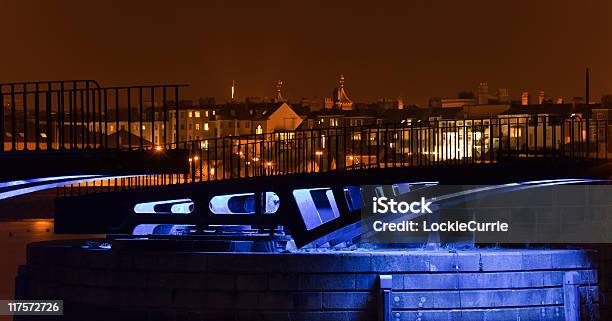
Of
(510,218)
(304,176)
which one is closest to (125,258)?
(304,176)

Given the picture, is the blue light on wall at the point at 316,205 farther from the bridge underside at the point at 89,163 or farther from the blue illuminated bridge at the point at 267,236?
the bridge underside at the point at 89,163

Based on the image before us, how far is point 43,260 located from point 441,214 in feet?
26.8

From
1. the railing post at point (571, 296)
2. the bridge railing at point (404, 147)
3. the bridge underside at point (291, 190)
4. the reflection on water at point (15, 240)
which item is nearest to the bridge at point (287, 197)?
the bridge underside at point (291, 190)

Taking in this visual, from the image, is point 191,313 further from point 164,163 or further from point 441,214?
point 441,214

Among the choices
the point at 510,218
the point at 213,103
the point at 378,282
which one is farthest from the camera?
the point at 213,103

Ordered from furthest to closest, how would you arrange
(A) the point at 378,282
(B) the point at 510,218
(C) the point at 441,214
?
(B) the point at 510,218
(C) the point at 441,214
(A) the point at 378,282

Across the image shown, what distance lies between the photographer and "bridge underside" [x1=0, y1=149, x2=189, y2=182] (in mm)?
21141

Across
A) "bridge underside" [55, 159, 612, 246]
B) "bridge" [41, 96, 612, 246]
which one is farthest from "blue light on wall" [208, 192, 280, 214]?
"bridge underside" [55, 159, 612, 246]

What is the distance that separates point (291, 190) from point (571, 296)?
5330 millimetres

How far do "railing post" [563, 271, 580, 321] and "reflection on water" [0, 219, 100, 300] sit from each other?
14.8 metres

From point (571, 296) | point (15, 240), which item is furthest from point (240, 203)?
point (15, 240)

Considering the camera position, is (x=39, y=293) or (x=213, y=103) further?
(x=213, y=103)

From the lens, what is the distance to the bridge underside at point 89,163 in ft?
69.4

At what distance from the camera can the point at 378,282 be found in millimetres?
23141
